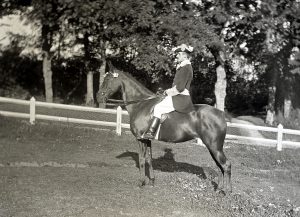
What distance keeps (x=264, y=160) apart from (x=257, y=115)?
18.0m

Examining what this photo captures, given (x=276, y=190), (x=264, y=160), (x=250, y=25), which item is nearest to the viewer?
(x=276, y=190)

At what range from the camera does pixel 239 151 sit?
18.9 m

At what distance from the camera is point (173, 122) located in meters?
11.1

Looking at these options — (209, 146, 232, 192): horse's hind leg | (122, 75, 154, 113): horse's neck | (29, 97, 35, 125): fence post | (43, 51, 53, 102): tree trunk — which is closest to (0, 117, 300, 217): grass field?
(209, 146, 232, 192): horse's hind leg

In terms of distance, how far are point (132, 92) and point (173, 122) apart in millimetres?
1239

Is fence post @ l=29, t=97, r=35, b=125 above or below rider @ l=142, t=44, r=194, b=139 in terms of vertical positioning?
below

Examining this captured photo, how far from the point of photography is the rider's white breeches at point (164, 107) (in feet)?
35.9

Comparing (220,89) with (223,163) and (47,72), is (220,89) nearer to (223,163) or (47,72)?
(47,72)

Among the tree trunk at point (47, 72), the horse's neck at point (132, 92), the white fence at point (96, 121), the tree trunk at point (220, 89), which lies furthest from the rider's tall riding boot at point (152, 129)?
the tree trunk at point (47, 72)

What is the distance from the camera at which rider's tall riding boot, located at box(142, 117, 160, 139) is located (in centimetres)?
1097

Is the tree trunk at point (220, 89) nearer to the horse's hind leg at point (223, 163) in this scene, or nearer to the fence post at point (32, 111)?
the fence post at point (32, 111)

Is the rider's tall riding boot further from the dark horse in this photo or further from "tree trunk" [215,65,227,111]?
"tree trunk" [215,65,227,111]

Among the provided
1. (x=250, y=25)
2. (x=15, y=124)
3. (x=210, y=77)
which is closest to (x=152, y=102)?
(x=15, y=124)

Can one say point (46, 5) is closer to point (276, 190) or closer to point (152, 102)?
point (152, 102)
